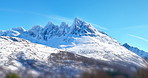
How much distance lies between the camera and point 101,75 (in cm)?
16912

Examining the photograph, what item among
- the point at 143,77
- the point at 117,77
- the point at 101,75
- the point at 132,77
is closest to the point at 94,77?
the point at 101,75

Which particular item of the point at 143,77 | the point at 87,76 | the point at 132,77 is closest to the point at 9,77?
the point at 87,76

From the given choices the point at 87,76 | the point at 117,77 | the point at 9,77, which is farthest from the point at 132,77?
the point at 9,77

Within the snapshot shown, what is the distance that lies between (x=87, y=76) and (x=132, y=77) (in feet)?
164

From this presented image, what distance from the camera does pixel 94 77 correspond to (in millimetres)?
166125

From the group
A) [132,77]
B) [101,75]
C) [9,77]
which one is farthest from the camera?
[132,77]

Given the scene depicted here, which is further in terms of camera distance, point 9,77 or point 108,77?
point 108,77

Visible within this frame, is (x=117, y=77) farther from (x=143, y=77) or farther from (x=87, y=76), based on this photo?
(x=143, y=77)

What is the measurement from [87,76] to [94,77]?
8.87 metres

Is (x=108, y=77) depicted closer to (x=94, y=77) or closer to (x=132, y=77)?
(x=94, y=77)

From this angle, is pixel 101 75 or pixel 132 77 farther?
pixel 132 77

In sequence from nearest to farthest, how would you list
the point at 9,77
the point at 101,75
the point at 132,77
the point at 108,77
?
1. the point at 9,77
2. the point at 108,77
3. the point at 101,75
4. the point at 132,77

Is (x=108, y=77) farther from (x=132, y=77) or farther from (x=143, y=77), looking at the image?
(x=143, y=77)

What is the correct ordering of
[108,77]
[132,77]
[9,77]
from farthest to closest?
1. [132,77]
2. [108,77]
3. [9,77]
